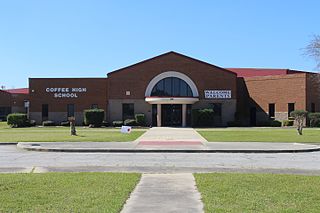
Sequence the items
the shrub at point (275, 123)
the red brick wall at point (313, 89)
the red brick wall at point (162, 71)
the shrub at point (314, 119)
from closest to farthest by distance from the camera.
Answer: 1. the shrub at point (314, 119)
2. the red brick wall at point (313, 89)
3. the shrub at point (275, 123)
4. the red brick wall at point (162, 71)

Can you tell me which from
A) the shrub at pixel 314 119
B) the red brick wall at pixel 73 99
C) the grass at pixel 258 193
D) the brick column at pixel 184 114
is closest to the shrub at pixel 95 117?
the red brick wall at pixel 73 99

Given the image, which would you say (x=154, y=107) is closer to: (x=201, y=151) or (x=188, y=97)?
(x=188, y=97)

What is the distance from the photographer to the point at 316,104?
50906 millimetres

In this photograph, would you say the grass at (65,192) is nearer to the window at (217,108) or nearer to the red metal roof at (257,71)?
the window at (217,108)

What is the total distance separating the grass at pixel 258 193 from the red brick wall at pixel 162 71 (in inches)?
1706

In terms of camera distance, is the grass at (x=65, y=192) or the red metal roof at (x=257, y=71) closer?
the grass at (x=65, y=192)

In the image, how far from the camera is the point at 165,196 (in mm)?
8383

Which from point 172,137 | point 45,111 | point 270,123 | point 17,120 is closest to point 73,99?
point 45,111

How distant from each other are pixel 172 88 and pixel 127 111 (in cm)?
611

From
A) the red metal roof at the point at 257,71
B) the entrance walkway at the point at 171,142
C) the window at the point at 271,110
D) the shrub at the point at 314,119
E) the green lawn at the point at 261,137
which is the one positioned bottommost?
the entrance walkway at the point at 171,142

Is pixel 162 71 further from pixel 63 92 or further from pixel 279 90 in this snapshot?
pixel 279 90

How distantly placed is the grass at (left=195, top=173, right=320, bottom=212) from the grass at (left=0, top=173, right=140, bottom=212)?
5.21 ft

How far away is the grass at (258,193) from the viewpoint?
7.16m

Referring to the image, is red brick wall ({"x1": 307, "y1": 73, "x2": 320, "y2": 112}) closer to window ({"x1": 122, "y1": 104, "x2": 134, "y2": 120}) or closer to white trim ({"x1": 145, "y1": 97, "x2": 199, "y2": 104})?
white trim ({"x1": 145, "y1": 97, "x2": 199, "y2": 104})
